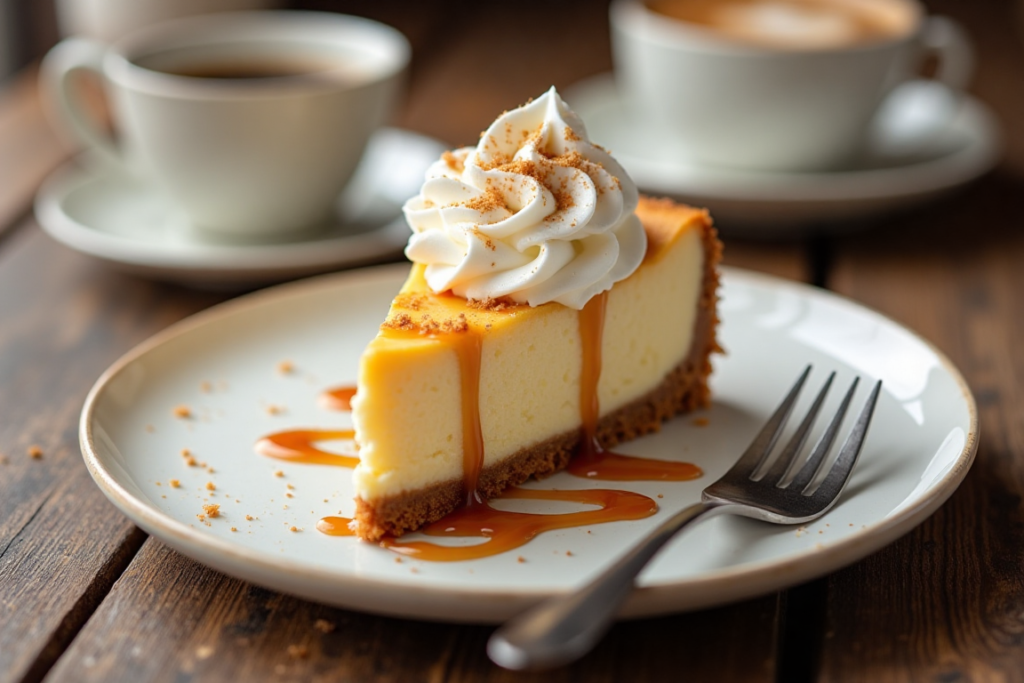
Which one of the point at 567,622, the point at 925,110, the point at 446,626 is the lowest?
the point at 925,110

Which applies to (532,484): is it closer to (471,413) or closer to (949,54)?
(471,413)

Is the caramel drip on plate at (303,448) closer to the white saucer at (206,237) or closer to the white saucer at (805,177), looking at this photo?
the white saucer at (206,237)

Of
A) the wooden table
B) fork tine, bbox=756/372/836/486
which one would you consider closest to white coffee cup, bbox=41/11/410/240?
the wooden table

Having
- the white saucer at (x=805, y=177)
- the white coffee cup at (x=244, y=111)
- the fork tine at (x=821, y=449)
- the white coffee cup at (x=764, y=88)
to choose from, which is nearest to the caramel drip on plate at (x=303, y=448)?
the fork tine at (x=821, y=449)

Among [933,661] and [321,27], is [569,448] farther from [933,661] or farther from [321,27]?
[321,27]

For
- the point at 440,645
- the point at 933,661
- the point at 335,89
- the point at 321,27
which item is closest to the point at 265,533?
the point at 440,645

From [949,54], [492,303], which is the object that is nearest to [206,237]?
[492,303]

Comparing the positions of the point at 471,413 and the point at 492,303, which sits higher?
the point at 492,303

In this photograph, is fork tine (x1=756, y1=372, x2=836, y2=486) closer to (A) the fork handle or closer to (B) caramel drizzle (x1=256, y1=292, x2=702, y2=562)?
(B) caramel drizzle (x1=256, y1=292, x2=702, y2=562)
